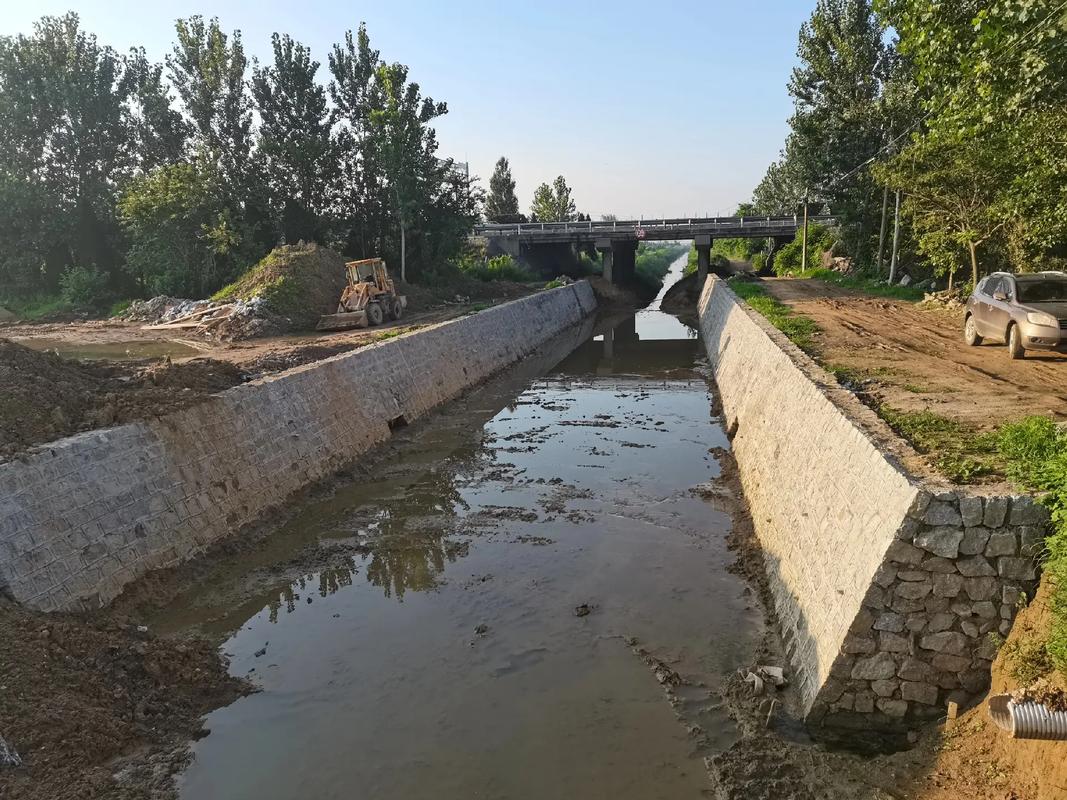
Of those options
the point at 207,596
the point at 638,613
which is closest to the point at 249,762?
the point at 207,596

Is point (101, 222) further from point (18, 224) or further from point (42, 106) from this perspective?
point (42, 106)

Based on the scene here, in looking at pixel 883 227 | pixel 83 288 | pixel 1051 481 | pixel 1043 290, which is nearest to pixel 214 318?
pixel 83 288

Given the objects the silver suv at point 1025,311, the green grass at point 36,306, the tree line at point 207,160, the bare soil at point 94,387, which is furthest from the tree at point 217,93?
the silver suv at point 1025,311

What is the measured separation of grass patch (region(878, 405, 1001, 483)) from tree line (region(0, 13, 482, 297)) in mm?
33455

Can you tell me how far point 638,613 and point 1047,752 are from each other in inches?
178

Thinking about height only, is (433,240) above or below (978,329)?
above

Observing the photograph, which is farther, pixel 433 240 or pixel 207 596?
pixel 433 240

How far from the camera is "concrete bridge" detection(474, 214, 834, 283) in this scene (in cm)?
5125

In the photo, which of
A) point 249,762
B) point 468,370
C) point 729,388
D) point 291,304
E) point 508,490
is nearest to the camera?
point 249,762

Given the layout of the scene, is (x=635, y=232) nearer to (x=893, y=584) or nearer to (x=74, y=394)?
(x=74, y=394)

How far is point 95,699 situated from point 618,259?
5638cm

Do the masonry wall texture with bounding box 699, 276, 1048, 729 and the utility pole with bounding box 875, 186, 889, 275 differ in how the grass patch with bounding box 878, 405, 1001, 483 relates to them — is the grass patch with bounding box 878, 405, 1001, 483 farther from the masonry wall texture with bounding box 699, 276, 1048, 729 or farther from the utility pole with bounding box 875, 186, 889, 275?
the utility pole with bounding box 875, 186, 889, 275

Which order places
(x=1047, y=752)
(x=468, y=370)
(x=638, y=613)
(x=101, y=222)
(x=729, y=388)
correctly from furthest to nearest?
(x=101, y=222) < (x=468, y=370) < (x=729, y=388) < (x=638, y=613) < (x=1047, y=752)

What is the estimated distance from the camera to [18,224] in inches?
1458
